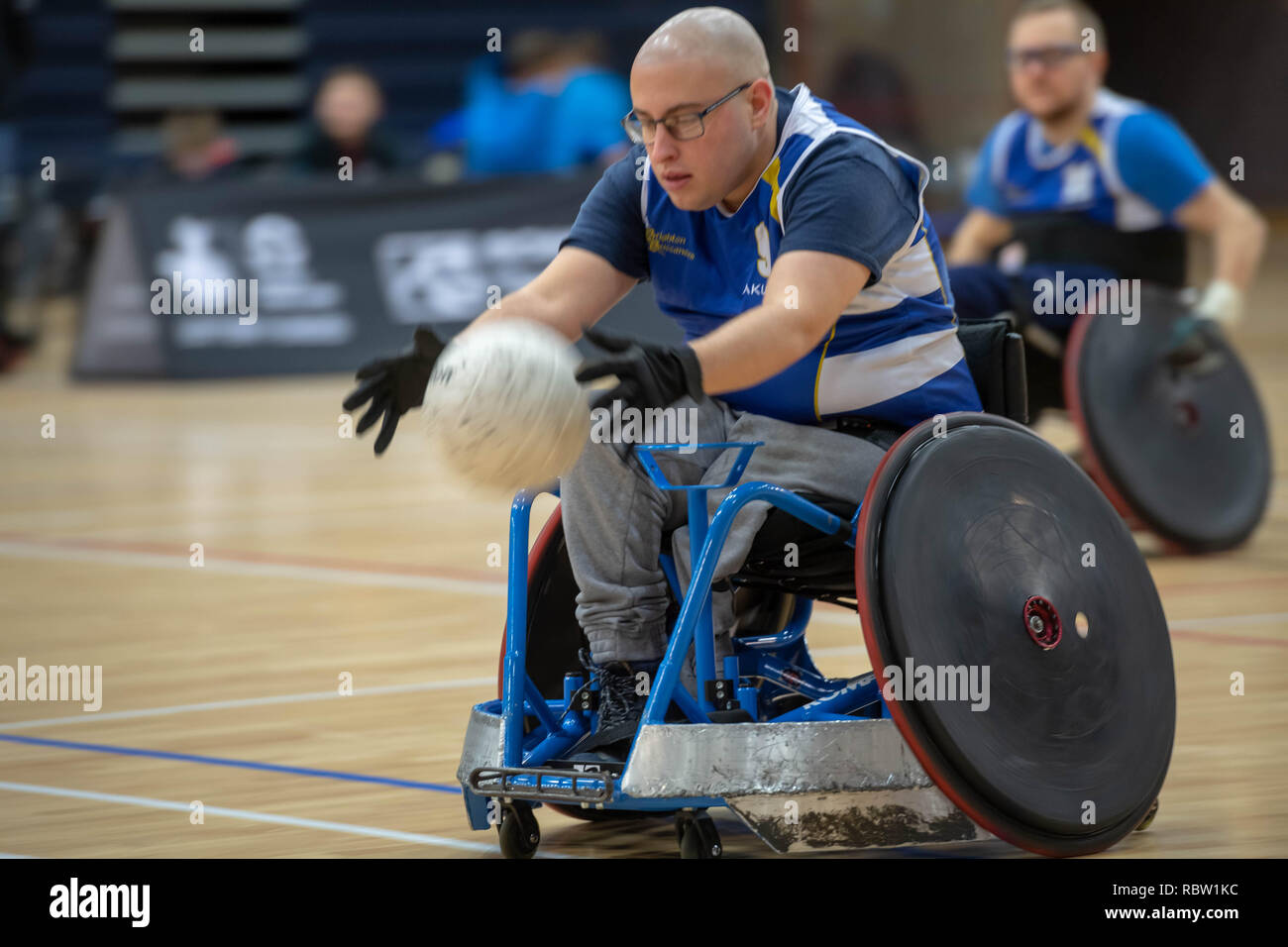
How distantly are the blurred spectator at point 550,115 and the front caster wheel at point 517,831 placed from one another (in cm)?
1103

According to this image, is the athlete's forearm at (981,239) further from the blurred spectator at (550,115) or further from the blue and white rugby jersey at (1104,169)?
the blurred spectator at (550,115)

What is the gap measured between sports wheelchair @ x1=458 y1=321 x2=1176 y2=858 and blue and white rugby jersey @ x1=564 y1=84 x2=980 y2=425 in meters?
0.21

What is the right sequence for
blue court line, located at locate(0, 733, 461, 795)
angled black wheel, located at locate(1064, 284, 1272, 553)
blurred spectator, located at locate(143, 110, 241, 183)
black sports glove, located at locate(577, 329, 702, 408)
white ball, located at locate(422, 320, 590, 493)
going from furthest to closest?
blurred spectator, located at locate(143, 110, 241, 183), angled black wheel, located at locate(1064, 284, 1272, 553), blue court line, located at locate(0, 733, 461, 795), white ball, located at locate(422, 320, 590, 493), black sports glove, located at locate(577, 329, 702, 408)

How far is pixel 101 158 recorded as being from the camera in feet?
68.1

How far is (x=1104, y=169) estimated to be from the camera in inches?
315

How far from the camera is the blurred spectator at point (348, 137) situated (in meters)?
14.9

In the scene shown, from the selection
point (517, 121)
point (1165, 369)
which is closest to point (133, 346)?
point (517, 121)

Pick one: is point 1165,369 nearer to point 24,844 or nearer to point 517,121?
point 24,844

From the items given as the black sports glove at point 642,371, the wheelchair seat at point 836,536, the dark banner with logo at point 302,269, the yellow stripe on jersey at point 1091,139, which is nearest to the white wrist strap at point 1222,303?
the yellow stripe on jersey at point 1091,139

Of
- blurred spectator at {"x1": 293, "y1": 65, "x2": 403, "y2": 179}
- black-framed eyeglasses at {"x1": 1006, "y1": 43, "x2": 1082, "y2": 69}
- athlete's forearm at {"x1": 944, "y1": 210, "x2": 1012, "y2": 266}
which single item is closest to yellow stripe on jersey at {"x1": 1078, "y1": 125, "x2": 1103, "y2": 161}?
black-framed eyeglasses at {"x1": 1006, "y1": 43, "x2": 1082, "y2": 69}

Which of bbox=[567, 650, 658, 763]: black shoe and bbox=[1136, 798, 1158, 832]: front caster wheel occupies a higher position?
bbox=[567, 650, 658, 763]: black shoe

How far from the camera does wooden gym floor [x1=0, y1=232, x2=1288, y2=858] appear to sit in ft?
13.8

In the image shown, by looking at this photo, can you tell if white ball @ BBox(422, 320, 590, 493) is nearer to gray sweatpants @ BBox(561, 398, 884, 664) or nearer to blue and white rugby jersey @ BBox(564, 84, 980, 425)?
gray sweatpants @ BBox(561, 398, 884, 664)

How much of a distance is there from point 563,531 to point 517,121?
1139cm
